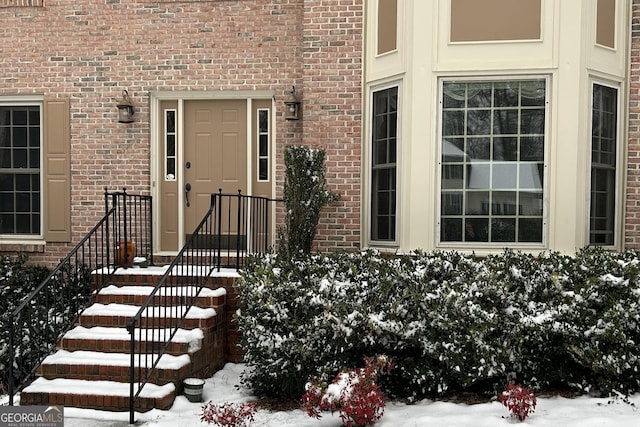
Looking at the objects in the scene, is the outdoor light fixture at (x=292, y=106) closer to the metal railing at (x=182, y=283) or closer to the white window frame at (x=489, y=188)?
the metal railing at (x=182, y=283)

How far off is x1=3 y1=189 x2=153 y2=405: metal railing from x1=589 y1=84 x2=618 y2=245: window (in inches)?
197

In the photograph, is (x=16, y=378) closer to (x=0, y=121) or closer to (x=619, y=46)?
(x=0, y=121)

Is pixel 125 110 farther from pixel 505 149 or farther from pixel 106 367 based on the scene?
pixel 505 149

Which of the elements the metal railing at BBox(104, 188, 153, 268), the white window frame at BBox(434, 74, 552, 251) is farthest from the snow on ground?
the metal railing at BBox(104, 188, 153, 268)

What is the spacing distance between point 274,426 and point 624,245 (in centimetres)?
445

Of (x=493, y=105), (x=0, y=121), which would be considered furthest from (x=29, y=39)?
(x=493, y=105)

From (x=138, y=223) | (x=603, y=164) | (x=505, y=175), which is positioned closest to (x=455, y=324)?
(x=505, y=175)

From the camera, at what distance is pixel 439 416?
492 cm

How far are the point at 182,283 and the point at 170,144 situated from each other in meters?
2.81

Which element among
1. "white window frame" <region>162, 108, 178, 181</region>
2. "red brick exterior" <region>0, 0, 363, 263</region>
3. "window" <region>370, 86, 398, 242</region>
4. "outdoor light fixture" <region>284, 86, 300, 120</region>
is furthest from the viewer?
"white window frame" <region>162, 108, 178, 181</region>

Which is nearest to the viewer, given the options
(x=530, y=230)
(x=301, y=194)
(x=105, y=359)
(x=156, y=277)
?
(x=105, y=359)

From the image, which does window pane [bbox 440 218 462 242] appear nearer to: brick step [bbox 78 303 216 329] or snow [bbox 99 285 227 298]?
snow [bbox 99 285 227 298]

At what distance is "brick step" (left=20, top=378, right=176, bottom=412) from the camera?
531 centimetres

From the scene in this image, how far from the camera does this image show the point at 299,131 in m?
7.85
